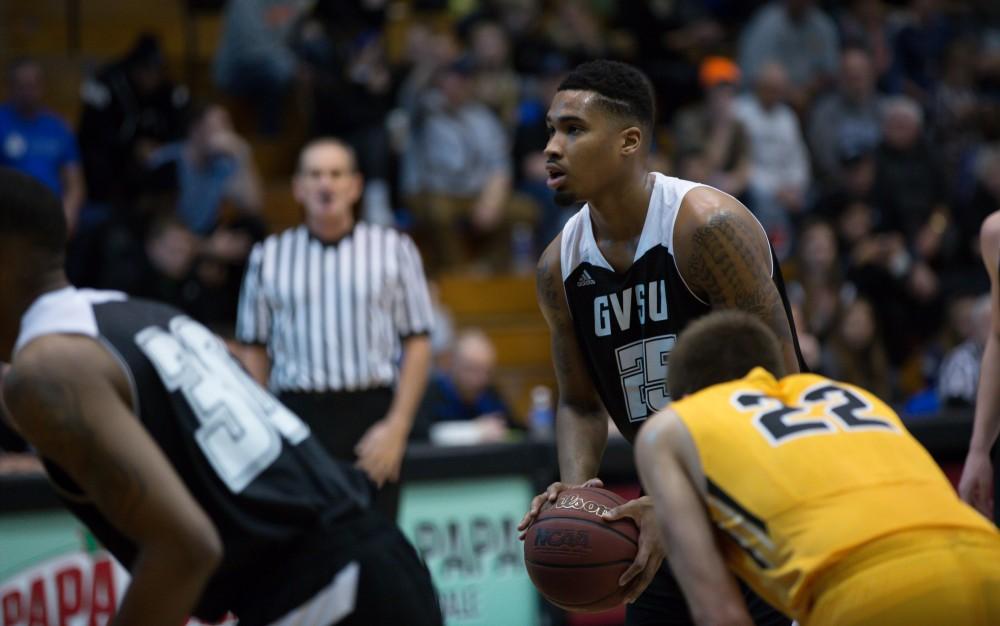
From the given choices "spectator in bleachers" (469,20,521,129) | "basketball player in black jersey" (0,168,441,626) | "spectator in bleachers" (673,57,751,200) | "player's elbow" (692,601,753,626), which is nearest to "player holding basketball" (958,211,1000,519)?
"player's elbow" (692,601,753,626)

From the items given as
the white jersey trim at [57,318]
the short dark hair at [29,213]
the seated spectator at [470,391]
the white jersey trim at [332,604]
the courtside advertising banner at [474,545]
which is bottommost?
the courtside advertising banner at [474,545]

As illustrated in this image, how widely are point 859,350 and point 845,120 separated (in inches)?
126

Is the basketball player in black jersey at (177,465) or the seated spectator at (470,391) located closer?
the basketball player in black jersey at (177,465)

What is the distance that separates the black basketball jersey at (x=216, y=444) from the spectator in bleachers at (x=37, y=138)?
7.04 meters

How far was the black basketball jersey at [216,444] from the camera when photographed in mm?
2859

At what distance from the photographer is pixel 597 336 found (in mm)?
4281

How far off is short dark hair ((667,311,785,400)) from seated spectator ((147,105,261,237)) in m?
7.28

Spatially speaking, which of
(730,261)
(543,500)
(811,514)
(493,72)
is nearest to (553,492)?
(543,500)

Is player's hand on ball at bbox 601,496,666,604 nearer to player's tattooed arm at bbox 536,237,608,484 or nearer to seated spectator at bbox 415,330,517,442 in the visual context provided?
player's tattooed arm at bbox 536,237,608,484

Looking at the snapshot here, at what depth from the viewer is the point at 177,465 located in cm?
292

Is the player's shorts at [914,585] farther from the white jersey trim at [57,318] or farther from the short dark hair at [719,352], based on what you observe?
the white jersey trim at [57,318]

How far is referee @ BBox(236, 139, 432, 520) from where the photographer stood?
21.9 feet

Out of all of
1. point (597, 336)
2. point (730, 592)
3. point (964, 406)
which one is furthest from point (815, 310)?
point (730, 592)

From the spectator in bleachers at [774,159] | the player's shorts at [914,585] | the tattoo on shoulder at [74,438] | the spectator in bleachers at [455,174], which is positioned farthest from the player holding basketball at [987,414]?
the spectator in bleachers at [455,174]
